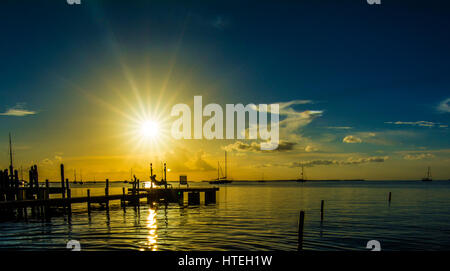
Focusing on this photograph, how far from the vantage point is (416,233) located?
92.2ft

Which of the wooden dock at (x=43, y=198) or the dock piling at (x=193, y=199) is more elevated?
the wooden dock at (x=43, y=198)

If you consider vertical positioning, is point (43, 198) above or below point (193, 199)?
above

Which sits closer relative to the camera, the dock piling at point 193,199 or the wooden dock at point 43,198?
the wooden dock at point 43,198

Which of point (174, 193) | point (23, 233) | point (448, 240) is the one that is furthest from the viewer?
point (174, 193)

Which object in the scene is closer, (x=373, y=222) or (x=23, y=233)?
(x=23, y=233)

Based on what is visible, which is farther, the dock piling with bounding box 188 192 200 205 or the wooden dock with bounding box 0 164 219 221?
the dock piling with bounding box 188 192 200 205

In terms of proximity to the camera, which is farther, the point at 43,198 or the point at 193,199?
the point at 193,199

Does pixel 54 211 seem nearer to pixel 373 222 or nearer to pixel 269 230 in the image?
pixel 269 230

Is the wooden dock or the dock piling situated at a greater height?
the wooden dock
